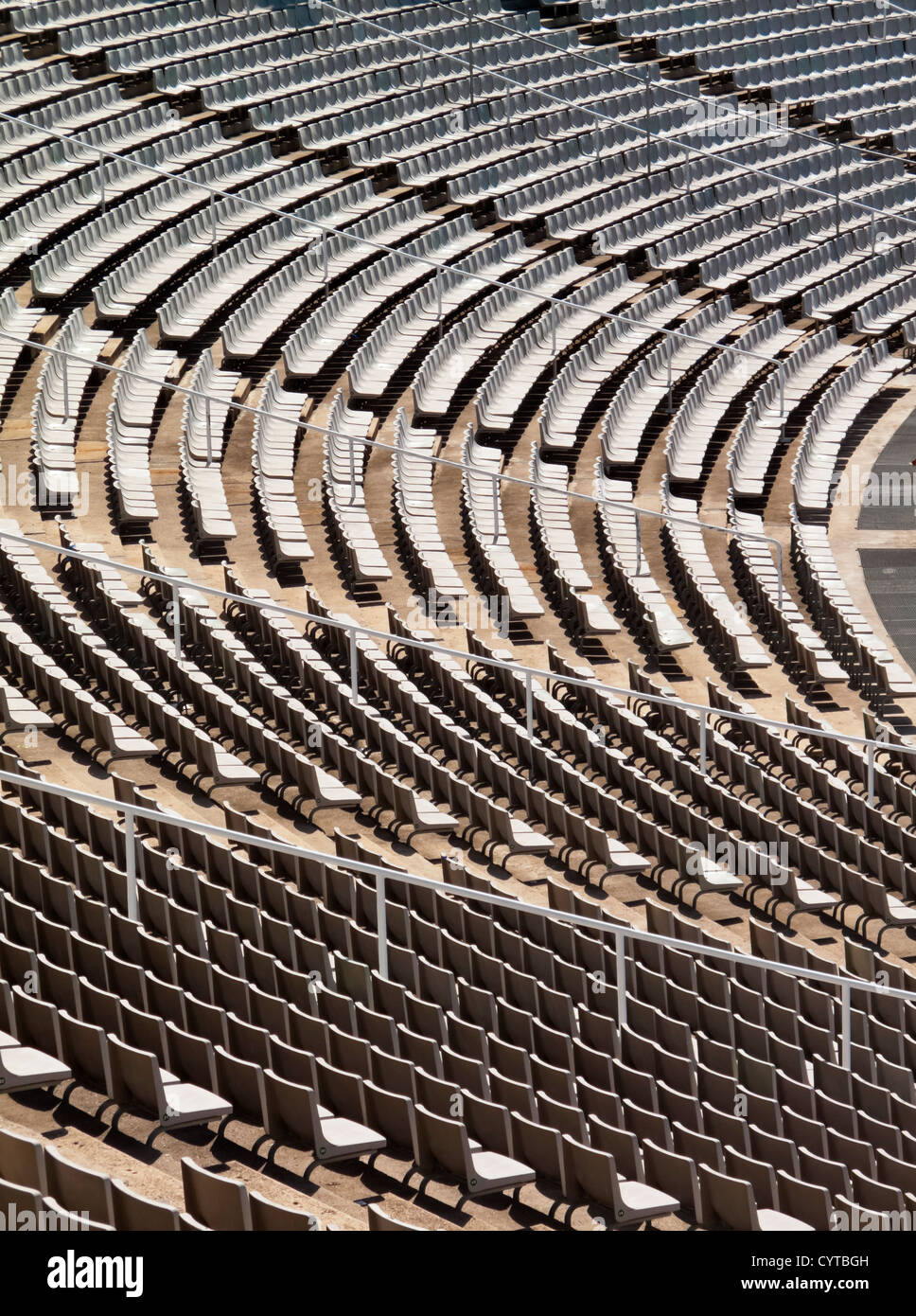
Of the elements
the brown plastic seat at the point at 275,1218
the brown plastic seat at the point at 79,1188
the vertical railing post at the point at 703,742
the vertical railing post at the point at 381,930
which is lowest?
the vertical railing post at the point at 703,742

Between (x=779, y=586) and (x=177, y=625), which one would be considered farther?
(x=779, y=586)

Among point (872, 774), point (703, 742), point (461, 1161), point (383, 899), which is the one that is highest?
point (383, 899)

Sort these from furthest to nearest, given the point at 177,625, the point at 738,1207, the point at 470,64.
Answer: the point at 470,64 → the point at 177,625 → the point at 738,1207

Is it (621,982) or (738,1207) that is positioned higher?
(621,982)

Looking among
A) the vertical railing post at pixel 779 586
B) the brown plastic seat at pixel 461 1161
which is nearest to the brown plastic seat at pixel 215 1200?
the brown plastic seat at pixel 461 1161

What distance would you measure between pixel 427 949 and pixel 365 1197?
1.35 meters

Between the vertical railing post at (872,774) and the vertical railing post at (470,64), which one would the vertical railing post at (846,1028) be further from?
the vertical railing post at (470,64)

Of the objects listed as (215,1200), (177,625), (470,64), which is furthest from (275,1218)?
(470,64)

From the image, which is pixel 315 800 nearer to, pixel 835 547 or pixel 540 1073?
pixel 540 1073

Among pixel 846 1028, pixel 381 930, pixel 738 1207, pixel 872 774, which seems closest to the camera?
pixel 738 1207

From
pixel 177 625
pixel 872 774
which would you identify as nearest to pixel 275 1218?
pixel 177 625

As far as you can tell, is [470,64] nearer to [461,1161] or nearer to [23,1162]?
[461,1161]

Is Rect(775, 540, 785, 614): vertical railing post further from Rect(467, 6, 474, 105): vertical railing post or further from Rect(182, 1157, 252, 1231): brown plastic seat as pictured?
Rect(467, 6, 474, 105): vertical railing post

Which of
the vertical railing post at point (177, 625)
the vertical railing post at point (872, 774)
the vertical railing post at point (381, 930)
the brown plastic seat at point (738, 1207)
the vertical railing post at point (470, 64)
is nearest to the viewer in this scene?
the brown plastic seat at point (738, 1207)
